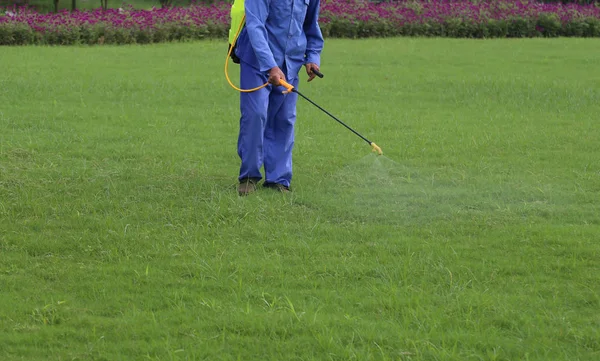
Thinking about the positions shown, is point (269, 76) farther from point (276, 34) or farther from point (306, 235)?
point (306, 235)

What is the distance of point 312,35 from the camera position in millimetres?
7328

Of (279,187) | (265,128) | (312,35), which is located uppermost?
(312,35)

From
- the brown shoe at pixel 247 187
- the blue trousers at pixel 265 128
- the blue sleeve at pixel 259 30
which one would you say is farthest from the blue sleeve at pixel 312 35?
the brown shoe at pixel 247 187

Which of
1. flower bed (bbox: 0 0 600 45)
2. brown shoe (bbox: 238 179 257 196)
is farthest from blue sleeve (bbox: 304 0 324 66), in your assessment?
flower bed (bbox: 0 0 600 45)

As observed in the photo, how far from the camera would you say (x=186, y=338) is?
13.9 feet

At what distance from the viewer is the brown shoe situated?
685 centimetres

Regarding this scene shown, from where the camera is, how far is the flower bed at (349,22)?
18.1 meters

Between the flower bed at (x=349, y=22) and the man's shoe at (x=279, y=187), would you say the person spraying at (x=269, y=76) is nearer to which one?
the man's shoe at (x=279, y=187)

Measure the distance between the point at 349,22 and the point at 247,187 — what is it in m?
13.7

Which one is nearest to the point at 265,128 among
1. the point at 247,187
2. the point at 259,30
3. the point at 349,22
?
the point at 247,187

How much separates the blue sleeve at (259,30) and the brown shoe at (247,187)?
32.1 inches

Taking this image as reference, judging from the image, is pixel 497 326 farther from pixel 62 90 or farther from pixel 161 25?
pixel 161 25

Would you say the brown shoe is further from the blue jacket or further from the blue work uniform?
the blue jacket

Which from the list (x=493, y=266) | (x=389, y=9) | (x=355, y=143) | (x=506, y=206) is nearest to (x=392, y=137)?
(x=355, y=143)
